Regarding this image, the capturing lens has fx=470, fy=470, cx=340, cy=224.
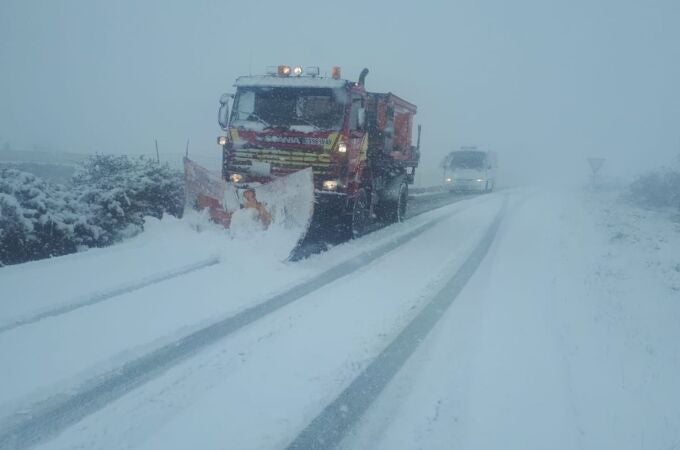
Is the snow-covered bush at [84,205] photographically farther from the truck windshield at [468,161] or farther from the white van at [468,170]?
the truck windshield at [468,161]

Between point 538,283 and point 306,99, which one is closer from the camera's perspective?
point 538,283

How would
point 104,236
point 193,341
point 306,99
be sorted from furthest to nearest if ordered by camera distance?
point 306,99, point 104,236, point 193,341

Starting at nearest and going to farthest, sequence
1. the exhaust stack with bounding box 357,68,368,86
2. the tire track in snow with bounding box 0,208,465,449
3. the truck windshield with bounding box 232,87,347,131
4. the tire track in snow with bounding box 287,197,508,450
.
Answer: the tire track in snow with bounding box 0,208,465,449 < the tire track in snow with bounding box 287,197,508,450 < the truck windshield with bounding box 232,87,347,131 < the exhaust stack with bounding box 357,68,368,86

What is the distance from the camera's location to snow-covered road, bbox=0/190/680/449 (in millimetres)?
3273

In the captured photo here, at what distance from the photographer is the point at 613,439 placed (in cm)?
327

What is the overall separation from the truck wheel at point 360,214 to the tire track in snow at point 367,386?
→ 12.6 feet

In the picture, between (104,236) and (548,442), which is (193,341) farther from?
(104,236)

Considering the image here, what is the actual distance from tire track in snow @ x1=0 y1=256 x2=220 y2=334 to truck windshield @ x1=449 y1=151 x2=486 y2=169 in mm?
23759

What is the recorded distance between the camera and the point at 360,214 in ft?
34.7

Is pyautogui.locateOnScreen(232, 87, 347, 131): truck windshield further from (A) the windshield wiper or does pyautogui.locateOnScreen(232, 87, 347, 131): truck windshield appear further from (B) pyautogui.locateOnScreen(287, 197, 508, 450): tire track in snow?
(B) pyautogui.locateOnScreen(287, 197, 508, 450): tire track in snow

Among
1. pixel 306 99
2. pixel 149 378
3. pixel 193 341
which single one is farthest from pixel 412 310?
pixel 306 99

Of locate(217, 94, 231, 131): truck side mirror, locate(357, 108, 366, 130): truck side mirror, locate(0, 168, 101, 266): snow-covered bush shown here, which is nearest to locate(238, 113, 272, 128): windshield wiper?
locate(217, 94, 231, 131): truck side mirror

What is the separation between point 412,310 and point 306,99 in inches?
200

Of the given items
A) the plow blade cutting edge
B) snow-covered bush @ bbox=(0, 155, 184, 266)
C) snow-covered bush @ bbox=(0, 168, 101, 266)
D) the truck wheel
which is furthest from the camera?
the truck wheel
